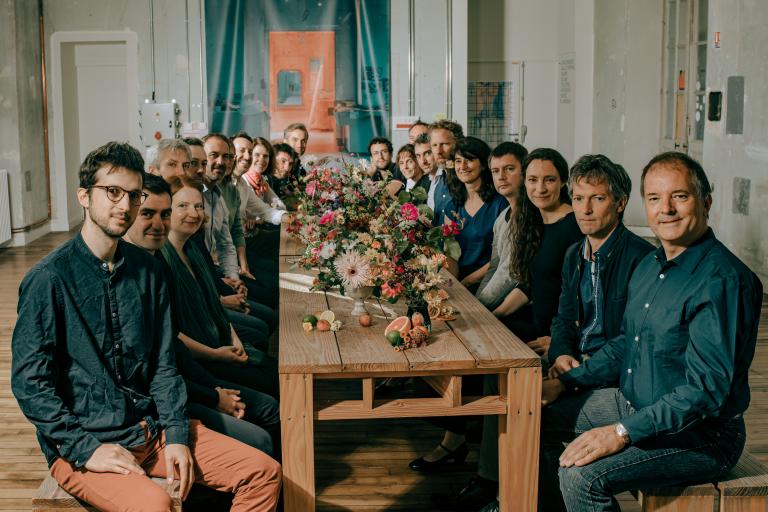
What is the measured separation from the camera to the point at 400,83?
1198 cm

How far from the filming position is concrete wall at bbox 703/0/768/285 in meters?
7.40

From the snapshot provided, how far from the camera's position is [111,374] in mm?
2662

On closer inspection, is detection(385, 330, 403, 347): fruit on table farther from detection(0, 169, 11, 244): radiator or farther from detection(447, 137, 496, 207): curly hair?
detection(0, 169, 11, 244): radiator

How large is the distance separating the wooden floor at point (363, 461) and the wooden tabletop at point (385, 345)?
727 millimetres

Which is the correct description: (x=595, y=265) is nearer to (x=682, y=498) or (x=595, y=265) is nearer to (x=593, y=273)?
(x=593, y=273)

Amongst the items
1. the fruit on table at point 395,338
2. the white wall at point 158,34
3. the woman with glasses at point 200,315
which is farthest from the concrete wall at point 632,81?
the fruit on table at point 395,338

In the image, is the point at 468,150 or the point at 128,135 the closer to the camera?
the point at 468,150

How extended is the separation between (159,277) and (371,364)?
0.69 m

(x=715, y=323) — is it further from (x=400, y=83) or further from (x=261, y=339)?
(x=400, y=83)

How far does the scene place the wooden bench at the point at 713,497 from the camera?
8.77 feet

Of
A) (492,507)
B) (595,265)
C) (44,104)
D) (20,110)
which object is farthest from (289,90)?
(492,507)

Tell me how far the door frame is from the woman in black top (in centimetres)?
863

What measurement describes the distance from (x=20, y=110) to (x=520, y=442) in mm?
9429

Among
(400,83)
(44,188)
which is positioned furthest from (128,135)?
(400,83)
